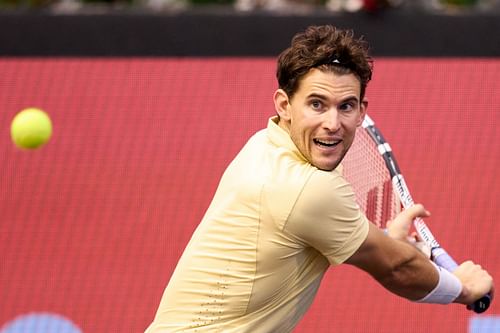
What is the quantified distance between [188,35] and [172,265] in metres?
1.30

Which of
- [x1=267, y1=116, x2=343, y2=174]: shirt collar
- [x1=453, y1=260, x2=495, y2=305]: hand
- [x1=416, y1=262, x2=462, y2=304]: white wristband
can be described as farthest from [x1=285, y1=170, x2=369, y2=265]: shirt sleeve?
[x1=453, y1=260, x2=495, y2=305]: hand

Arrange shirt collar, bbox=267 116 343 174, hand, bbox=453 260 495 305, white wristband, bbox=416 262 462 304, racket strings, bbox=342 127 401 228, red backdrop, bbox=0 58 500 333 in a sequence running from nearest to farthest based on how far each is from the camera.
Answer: shirt collar, bbox=267 116 343 174 < white wristband, bbox=416 262 462 304 < hand, bbox=453 260 495 305 < racket strings, bbox=342 127 401 228 < red backdrop, bbox=0 58 500 333

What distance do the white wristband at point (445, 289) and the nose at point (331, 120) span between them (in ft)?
2.02

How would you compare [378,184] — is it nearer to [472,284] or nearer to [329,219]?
[472,284]

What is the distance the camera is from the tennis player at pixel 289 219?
8.82 feet

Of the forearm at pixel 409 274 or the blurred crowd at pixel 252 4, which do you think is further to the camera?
the blurred crowd at pixel 252 4

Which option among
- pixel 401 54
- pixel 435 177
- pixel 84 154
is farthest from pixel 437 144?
pixel 84 154

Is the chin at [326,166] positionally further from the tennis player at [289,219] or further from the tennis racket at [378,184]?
the tennis racket at [378,184]

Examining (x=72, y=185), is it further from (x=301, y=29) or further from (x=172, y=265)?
(x=301, y=29)

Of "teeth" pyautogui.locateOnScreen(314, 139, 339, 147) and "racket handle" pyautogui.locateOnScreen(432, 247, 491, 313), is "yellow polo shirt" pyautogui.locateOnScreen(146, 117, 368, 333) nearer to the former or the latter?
"teeth" pyautogui.locateOnScreen(314, 139, 339, 147)

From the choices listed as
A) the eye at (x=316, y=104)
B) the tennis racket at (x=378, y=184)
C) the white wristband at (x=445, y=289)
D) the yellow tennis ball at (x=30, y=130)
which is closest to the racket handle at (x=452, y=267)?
the tennis racket at (x=378, y=184)

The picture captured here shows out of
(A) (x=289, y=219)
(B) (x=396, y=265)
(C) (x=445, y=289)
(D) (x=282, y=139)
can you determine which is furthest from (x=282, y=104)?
(C) (x=445, y=289)

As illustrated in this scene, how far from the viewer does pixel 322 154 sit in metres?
2.71

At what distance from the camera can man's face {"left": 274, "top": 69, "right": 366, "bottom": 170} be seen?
2.70 meters
